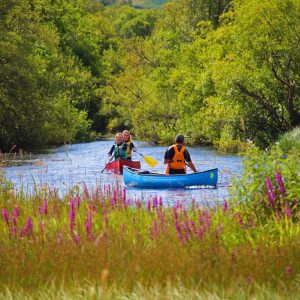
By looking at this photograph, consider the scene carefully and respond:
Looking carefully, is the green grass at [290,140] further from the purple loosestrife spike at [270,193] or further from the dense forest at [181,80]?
the purple loosestrife spike at [270,193]

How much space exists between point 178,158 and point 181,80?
1099 inches

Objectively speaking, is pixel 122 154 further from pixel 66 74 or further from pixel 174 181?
Answer: pixel 66 74

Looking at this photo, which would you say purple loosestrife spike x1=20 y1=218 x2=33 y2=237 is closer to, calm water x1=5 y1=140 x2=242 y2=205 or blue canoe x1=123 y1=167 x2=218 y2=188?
calm water x1=5 y1=140 x2=242 y2=205

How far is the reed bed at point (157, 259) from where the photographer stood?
6.92 metres

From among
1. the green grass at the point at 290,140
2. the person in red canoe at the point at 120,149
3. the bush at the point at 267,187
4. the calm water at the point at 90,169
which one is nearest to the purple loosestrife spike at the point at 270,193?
the bush at the point at 267,187

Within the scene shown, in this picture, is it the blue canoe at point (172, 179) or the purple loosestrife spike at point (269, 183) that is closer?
the purple loosestrife spike at point (269, 183)

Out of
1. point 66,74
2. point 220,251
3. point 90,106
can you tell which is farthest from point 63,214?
point 90,106

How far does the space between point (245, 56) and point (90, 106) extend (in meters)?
36.5

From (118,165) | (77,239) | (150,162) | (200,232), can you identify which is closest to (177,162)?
(150,162)

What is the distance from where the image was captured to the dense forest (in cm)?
3603

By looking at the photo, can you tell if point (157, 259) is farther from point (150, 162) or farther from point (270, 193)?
point (150, 162)

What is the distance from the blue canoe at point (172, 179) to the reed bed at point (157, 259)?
11605 mm

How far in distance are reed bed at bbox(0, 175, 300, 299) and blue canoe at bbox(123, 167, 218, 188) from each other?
457 inches

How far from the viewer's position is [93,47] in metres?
75.8
